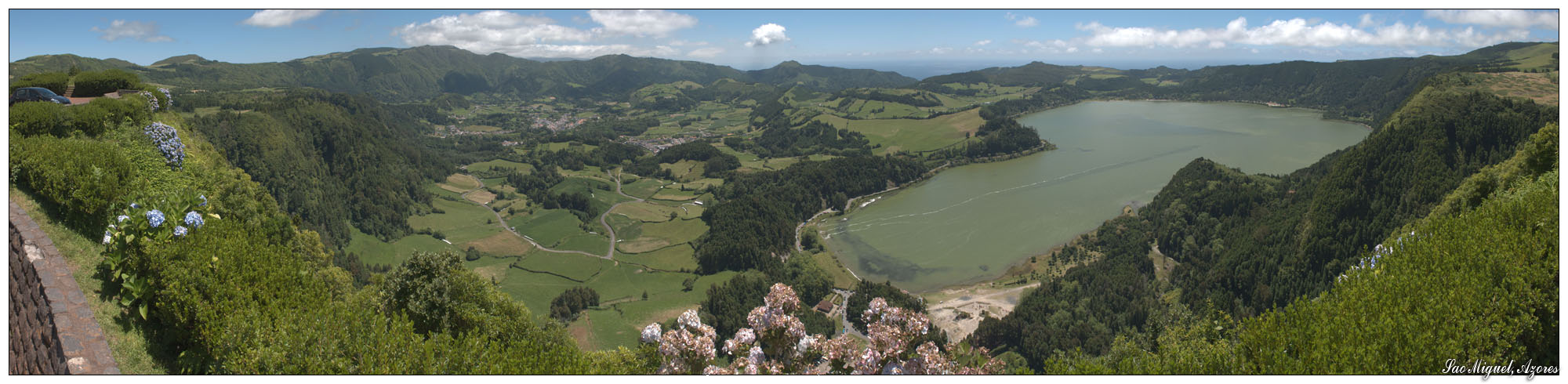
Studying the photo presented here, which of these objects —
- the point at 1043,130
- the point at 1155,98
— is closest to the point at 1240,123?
the point at 1043,130

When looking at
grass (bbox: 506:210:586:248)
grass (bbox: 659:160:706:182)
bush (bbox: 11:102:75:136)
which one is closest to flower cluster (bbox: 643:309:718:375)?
bush (bbox: 11:102:75:136)

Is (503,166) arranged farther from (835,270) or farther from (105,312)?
(105,312)

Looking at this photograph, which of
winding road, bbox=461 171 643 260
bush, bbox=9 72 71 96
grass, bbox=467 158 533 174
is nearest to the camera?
bush, bbox=9 72 71 96

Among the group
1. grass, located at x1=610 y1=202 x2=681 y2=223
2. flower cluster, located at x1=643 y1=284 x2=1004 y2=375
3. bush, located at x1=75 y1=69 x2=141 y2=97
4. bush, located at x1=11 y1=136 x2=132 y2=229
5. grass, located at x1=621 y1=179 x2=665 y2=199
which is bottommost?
grass, located at x1=610 y1=202 x2=681 y2=223

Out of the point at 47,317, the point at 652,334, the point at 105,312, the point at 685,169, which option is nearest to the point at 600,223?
the point at 685,169

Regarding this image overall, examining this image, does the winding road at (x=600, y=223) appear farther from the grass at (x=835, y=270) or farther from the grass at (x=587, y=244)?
the grass at (x=835, y=270)

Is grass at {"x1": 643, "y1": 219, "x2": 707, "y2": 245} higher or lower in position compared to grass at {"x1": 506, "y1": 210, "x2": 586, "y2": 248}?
lower

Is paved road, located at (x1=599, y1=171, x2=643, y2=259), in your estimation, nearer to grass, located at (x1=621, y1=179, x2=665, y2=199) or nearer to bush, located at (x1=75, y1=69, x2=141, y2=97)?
grass, located at (x1=621, y1=179, x2=665, y2=199)
